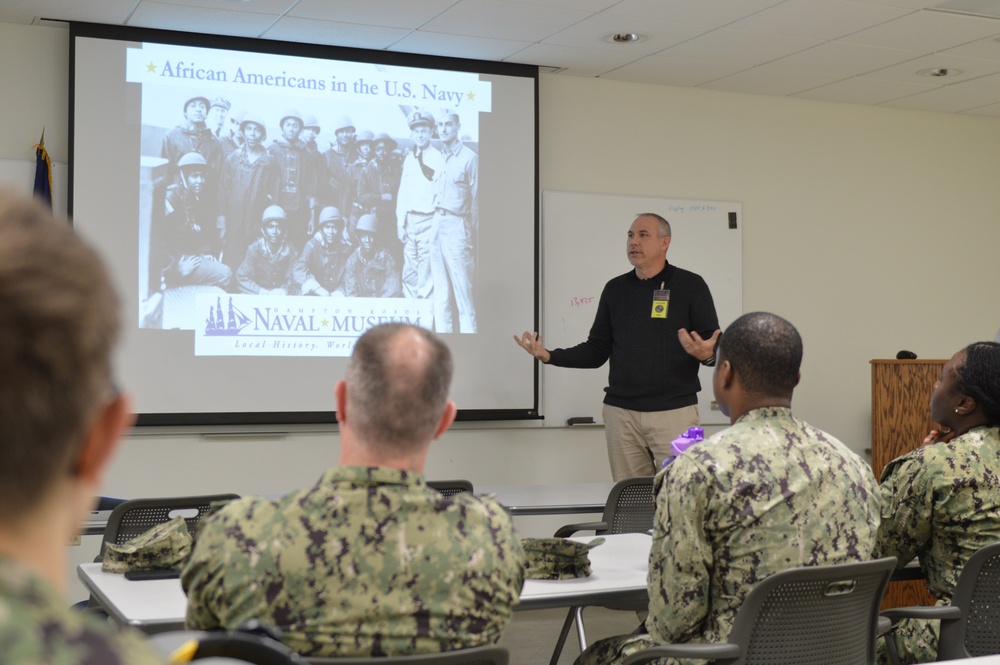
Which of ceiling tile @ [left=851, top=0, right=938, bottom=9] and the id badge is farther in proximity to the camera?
the id badge

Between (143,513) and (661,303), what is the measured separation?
10.2 ft

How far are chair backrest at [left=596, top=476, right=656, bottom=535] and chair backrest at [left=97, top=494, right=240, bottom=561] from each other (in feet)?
4.13

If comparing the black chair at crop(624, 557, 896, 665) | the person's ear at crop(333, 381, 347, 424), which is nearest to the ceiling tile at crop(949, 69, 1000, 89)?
the black chair at crop(624, 557, 896, 665)

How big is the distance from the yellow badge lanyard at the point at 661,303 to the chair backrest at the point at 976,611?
114 inches

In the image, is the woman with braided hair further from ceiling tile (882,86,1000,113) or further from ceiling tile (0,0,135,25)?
ceiling tile (882,86,1000,113)

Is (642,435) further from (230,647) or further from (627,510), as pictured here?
(230,647)

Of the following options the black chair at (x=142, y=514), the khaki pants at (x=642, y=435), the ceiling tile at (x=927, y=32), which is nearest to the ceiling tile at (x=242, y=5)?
the khaki pants at (x=642, y=435)

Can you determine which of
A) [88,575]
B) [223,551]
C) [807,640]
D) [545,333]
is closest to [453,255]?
[545,333]

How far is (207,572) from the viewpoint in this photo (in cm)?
159

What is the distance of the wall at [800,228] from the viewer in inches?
233

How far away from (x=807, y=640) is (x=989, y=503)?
0.84 meters

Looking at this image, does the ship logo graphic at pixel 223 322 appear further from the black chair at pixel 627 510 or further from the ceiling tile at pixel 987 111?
the ceiling tile at pixel 987 111

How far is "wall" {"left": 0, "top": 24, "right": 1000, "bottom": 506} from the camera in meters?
5.93

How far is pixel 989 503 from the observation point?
2.65 metres
